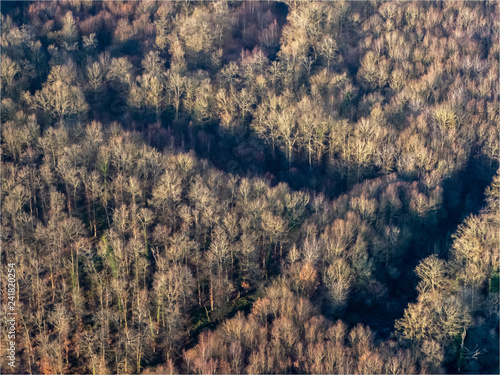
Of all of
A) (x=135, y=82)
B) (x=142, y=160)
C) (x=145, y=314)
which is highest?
(x=135, y=82)

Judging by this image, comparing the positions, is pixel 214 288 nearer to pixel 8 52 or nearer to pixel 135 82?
pixel 135 82

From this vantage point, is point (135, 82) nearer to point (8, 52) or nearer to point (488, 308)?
point (8, 52)

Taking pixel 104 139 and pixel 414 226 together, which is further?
pixel 104 139

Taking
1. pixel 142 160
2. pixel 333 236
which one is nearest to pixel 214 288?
pixel 333 236

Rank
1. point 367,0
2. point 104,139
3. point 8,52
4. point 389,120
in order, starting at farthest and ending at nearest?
point 367,0 → point 8,52 → point 389,120 → point 104,139

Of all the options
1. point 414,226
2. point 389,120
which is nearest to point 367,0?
point 389,120

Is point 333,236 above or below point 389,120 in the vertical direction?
below

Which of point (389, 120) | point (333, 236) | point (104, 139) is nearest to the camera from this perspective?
point (333, 236)
